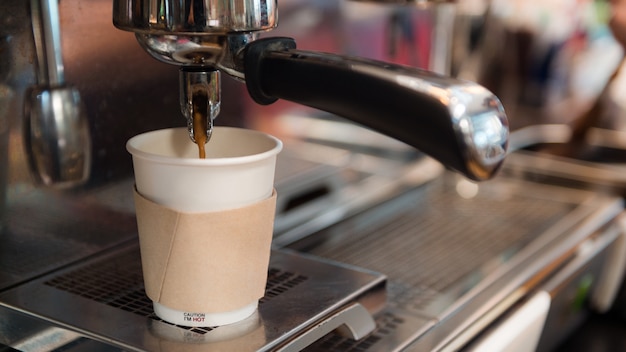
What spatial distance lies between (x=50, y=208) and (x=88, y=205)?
A: 0.04m

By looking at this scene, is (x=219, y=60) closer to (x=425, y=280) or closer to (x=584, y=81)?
(x=425, y=280)

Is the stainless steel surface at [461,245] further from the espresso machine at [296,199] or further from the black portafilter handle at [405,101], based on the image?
the black portafilter handle at [405,101]

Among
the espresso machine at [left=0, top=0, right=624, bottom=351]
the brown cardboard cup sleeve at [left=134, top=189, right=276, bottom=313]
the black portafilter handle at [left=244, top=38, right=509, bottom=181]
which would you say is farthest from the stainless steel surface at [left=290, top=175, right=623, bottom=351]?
the black portafilter handle at [left=244, top=38, right=509, bottom=181]

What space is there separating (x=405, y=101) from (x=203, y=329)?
24 centimetres

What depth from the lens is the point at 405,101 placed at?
402mm

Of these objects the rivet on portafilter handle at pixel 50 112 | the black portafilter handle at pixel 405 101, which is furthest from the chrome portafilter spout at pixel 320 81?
the rivet on portafilter handle at pixel 50 112

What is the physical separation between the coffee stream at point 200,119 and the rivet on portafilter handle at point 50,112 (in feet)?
0.51

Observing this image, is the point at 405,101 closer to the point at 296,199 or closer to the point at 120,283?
the point at 120,283

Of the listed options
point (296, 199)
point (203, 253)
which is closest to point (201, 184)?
point (203, 253)

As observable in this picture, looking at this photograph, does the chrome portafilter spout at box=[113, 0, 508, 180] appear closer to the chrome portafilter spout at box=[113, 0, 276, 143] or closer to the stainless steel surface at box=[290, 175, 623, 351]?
the chrome portafilter spout at box=[113, 0, 276, 143]

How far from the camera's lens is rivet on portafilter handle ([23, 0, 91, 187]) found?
60 centimetres

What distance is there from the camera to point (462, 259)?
0.82m

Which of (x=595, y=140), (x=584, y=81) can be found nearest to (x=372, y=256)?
(x=595, y=140)

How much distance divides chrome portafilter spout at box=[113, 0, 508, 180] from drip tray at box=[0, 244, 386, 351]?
0.53 ft
